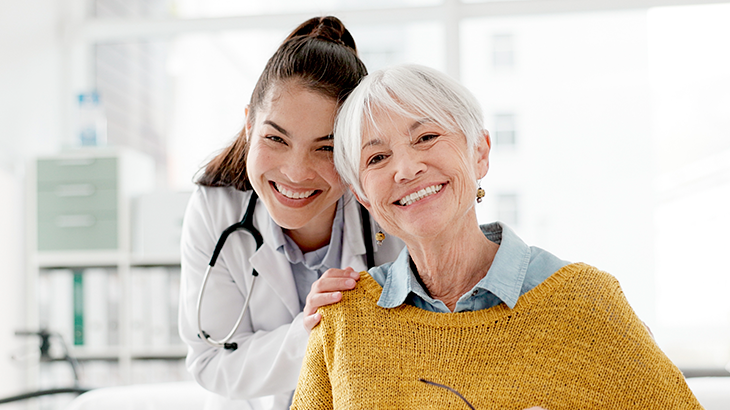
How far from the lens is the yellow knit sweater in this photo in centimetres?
96

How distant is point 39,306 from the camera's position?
2766 millimetres

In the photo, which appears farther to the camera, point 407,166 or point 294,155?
point 294,155

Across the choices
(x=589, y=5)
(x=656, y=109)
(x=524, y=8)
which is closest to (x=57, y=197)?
(x=524, y=8)

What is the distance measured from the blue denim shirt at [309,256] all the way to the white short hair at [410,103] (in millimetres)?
356

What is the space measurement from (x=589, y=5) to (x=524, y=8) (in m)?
0.32

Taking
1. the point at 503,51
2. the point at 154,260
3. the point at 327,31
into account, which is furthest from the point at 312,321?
the point at 503,51

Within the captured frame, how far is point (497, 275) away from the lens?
3.45ft

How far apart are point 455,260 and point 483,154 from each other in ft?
0.71

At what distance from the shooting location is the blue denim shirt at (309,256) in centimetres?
146

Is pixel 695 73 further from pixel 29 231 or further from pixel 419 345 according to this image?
pixel 29 231

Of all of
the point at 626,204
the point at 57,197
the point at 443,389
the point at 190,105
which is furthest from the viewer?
the point at 190,105

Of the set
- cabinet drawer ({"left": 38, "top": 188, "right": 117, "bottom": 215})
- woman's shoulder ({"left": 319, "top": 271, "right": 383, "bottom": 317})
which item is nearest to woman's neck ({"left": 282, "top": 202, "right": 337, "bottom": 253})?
woman's shoulder ({"left": 319, "top": 271, "right": 383, "bottom": 317})

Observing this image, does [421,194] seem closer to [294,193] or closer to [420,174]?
[420,174]

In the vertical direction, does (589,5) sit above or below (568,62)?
above
